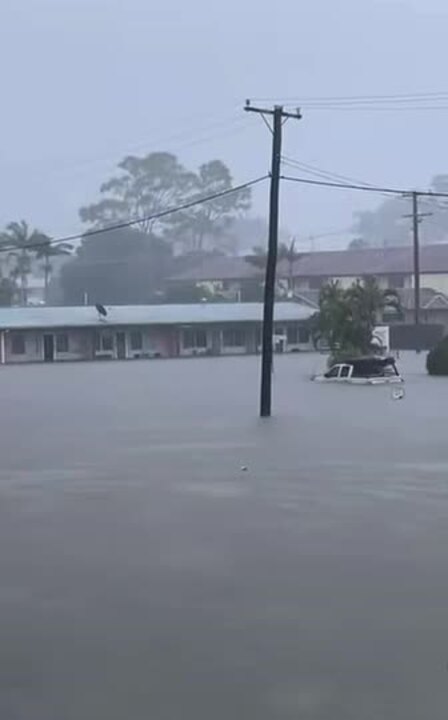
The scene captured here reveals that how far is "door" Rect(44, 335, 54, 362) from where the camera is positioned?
6072cm

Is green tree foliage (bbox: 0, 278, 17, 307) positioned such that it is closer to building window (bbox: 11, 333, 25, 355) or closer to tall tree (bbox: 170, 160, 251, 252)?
tall tree (bbox: 170, 160, 251, 252)

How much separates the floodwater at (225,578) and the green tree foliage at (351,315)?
19.7 meters

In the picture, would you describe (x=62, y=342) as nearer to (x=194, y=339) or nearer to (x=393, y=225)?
(x=194, y=339)

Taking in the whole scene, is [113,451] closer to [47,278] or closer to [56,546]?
[56,546]

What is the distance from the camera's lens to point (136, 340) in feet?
206

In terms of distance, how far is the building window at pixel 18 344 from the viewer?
198 feet

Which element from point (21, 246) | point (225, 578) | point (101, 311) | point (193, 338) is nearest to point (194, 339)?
point (193, 338)

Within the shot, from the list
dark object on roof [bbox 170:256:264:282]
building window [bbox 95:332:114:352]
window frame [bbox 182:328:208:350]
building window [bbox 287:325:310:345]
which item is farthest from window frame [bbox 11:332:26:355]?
dark object on roof [bbox 170:256:264:282]

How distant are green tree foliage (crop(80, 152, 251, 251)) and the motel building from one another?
39.3 meters

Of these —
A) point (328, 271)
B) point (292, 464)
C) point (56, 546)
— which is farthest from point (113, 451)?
point (328, 271)

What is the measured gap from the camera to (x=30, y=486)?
529 inches

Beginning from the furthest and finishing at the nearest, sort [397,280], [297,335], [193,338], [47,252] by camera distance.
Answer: [47,252]
[397,280]
[297,335]
[193,338]

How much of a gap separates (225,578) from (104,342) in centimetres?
5473

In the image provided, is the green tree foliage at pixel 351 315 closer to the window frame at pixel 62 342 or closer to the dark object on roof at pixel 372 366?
the dark object on roof at pixel 372 366
